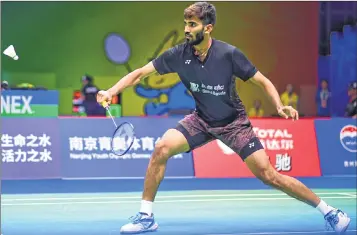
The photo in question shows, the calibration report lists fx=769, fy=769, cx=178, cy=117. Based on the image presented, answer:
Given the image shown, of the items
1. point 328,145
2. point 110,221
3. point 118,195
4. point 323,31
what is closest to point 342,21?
point 323,31

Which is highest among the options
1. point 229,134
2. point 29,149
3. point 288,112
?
point 288,112

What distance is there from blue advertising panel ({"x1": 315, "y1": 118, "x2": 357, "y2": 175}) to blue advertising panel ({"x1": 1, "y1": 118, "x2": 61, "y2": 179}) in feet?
13.9

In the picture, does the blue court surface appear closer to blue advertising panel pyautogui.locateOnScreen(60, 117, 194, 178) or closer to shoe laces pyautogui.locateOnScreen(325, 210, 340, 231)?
shoe laces pyautogui.locateOnScreen(325, 210, 340, 231)

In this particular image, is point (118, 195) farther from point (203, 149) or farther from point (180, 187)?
point (203, 149)

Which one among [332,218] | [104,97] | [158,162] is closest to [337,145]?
Result: [332,218]

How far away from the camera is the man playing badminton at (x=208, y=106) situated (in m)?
6.18

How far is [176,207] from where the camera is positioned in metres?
8.35

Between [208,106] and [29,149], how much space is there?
5691 mm

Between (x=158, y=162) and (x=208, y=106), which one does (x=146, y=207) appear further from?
(x=208, y=106)

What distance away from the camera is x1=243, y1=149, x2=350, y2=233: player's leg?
243 inches

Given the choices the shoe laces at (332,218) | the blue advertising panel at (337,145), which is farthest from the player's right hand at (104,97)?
the blue advertising panel at (337,145)

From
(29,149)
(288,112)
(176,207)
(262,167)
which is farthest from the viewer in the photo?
(29,149)

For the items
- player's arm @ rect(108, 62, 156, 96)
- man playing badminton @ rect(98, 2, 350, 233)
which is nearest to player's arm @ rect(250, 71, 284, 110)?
man playing badminton @ rect(98, 2, 350, 233)

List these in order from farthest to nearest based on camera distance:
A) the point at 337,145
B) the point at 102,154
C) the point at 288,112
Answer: the point at 337,145 < the point at 102,154 < the point at 288,112
